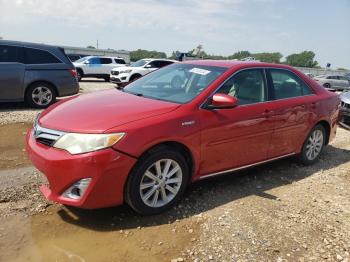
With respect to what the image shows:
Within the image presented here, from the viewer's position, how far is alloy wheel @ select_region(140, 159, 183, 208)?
12.4ft

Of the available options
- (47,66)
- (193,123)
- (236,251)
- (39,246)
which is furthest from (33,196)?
(47,66)

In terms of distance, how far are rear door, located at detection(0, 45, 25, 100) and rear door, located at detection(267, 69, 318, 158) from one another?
6794 millimetres

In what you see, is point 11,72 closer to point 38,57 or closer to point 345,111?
point 38,57

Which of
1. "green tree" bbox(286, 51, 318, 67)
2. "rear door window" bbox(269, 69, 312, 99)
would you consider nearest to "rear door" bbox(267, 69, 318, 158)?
"rear door window" bbox(269, 69, 312, 99)

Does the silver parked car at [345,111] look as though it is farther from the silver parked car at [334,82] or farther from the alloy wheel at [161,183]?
the silver parked car at [334,82]

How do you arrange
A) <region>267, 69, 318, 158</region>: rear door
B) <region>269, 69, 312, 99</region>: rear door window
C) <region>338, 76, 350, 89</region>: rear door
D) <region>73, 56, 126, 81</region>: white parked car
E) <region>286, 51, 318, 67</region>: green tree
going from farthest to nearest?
1. <region>286, 51, 318, 67</region>: green tree
2. <region>338, 76, 350, 89</region>: rear door
3. <region>73, 56, 126, 81</region>: white parked car
4. <region>269, 69, 312, 99</region>: rear door window
5. <region>267, 69, 318, 158</region>: rear door

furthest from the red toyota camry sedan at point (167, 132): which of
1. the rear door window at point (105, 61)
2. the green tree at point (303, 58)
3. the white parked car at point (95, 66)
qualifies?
the green tree at point (303, 58)

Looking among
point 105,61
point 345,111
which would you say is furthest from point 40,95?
point 105,61

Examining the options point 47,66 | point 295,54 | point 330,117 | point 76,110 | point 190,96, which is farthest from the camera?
point 295,54

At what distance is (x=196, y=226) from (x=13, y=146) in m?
3.74

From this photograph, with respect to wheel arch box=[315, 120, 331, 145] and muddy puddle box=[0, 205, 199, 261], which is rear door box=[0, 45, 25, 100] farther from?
wheel arch box=[315, 120, 331, 145]

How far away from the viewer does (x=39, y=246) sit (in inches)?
129

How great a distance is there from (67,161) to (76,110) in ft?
2.51

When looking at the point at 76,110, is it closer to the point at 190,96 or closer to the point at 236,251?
the point at 190,96
